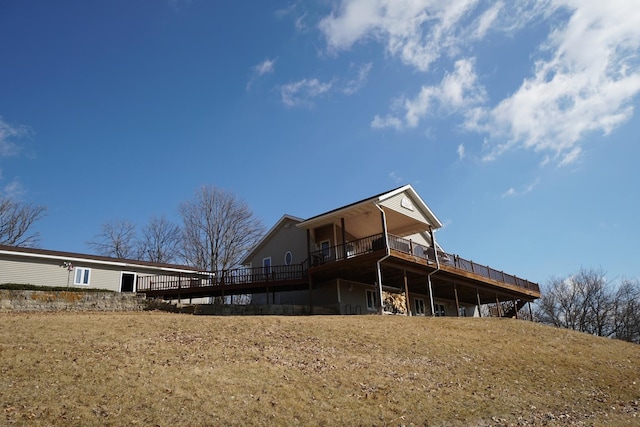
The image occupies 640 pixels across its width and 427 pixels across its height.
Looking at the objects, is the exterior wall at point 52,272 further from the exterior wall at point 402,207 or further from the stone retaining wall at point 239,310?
the exterior wall at point 402,207

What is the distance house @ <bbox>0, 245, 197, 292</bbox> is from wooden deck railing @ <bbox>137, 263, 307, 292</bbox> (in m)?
0.70

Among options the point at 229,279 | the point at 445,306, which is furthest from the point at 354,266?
the point at 445,306

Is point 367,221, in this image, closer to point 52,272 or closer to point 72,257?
point 72,257

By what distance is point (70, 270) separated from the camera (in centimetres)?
2988

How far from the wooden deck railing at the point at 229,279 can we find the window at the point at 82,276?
3.13 metres

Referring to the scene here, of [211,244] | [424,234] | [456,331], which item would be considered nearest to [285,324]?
[456,331]

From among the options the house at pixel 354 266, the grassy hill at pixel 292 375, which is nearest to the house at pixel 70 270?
the house at pixel 354 266

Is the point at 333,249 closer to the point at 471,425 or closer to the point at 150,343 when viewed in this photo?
the point at 150,343

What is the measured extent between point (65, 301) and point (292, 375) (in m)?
15.0

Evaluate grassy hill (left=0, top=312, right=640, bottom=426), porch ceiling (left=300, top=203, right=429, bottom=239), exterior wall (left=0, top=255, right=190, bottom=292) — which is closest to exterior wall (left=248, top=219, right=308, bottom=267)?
porch ceiling (left=300, top=203, right=429, bottom=239)

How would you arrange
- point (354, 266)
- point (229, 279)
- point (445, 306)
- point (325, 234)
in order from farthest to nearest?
point (445, 306) < point (325, 234) < point (229, 279) < point (354, 266)

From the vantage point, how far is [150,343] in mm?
14141

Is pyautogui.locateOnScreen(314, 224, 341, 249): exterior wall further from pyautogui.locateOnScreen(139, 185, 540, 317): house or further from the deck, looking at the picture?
the deck

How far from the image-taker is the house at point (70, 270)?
27922 mm
